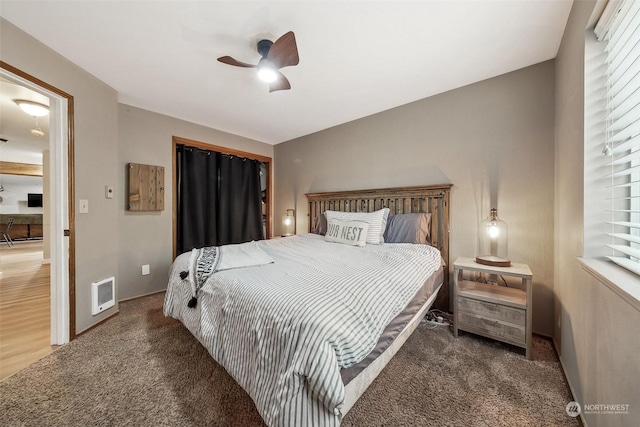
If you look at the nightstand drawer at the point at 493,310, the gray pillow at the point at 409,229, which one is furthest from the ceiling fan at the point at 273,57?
the nightstand drawer at the point at 493,310

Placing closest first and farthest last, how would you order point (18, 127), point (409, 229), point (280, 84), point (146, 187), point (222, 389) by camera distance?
point (222, 389), point (280, 84), point (409, 229), point (146, 187), point (18, 127)

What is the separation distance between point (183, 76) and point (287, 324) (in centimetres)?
248

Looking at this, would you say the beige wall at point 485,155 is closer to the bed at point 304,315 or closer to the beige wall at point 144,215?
the bed at point 304,315

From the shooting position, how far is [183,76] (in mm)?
2189

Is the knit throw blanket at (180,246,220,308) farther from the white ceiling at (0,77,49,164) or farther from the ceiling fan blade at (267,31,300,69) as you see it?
the white ceiling at (0,77,49,164)

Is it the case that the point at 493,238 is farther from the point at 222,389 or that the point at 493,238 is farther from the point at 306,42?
the point at 222,389

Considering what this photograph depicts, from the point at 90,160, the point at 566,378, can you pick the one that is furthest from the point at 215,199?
the point at 566,378

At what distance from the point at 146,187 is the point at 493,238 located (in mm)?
3945

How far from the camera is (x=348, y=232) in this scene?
2.55m

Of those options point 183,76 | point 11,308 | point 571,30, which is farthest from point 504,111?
point 11,308

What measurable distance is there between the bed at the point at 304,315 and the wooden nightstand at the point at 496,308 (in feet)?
0.92

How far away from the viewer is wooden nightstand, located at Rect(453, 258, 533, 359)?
66.5 inches

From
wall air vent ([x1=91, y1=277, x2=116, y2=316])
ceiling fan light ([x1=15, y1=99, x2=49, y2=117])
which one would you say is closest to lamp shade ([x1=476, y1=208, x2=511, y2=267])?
wall air vent ([x1=91, y1=277, x2=116, y2=316])

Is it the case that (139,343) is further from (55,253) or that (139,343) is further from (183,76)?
(183,76)
